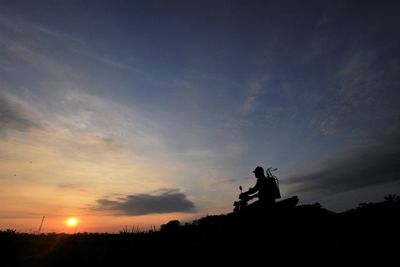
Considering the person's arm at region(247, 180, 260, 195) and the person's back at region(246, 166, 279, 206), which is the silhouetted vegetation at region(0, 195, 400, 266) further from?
the person's arm at region(247, 180, 260, 195)

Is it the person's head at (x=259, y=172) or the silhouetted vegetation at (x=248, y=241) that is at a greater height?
the person's head at (x=259, y=172)

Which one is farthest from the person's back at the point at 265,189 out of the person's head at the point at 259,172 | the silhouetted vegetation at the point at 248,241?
the silhouetted vegetation at the point at 248,241

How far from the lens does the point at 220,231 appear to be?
1473cm

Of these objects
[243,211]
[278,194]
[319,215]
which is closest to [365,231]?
[319,215]

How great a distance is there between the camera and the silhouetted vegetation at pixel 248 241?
376 inches

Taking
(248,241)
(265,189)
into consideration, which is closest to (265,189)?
(265,189)

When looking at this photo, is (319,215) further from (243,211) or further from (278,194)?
(243,211)

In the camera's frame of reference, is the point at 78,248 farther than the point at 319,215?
Yes

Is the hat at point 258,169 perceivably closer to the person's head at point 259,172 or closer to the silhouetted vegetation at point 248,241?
the person's head at point 259,172

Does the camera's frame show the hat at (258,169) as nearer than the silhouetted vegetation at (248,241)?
No

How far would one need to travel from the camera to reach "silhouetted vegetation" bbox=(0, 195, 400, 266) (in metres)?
9.56

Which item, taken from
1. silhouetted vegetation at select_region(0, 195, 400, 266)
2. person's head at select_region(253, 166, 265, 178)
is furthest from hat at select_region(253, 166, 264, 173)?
silhouetted vegetation at select_region(0, 195, 400, 266)

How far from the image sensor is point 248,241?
39.7 feet

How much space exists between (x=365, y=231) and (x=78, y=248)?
14.3 metres
